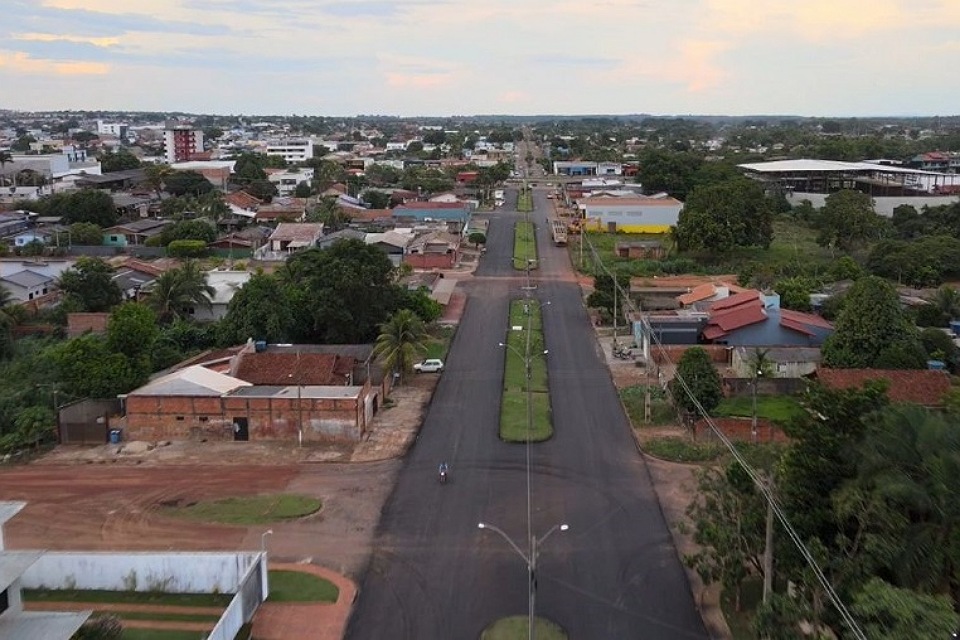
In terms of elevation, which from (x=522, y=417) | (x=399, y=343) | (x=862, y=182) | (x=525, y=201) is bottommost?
(x=522, y=417)

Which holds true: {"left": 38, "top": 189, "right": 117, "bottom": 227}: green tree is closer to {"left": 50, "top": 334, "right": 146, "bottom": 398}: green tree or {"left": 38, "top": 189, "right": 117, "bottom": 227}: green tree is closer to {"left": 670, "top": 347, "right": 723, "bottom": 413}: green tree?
{"left": 50, "top": 334, "right": 146, "bottom": 398}: green tree

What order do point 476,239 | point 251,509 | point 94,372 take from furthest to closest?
point 476,239 → point 94,372 → point 251,509

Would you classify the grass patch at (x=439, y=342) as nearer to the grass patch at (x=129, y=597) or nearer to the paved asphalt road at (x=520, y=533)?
the paved asphalt road at (x=520, y=533)

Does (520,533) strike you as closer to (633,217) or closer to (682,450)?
(682,450)

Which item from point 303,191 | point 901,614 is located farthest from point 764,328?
point 303,191

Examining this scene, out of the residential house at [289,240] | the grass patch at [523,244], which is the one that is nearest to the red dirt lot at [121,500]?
the grass patch at [523,244]

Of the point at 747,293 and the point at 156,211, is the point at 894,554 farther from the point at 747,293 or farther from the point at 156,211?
the point at 156,211
